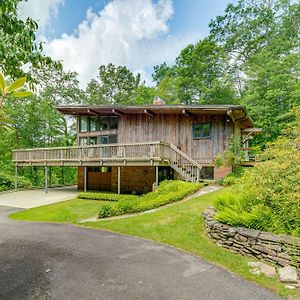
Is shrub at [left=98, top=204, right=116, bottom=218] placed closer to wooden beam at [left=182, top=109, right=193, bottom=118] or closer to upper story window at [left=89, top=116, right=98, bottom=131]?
wooden beam at [left=182, top=109, right=193, bottom=118]

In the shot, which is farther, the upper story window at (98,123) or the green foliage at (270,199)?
the upper story window at (98,123)

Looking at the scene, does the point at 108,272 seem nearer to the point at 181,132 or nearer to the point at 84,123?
the point at 181,132

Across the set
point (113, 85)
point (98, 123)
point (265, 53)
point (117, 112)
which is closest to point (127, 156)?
point (117, 112)

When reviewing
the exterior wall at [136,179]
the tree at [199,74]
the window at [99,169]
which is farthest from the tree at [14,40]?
the tree at [199,74]

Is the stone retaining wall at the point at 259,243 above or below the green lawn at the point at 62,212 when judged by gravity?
above

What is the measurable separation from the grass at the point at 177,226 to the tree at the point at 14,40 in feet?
17.1

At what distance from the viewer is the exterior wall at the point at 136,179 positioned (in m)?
16.7

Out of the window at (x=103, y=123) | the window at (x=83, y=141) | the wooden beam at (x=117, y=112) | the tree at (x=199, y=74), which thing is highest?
the tree at (x=199, y=74)

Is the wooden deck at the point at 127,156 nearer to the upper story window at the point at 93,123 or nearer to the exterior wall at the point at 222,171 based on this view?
the exterior wall at the point at 222,171

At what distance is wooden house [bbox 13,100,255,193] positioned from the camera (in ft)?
48.3

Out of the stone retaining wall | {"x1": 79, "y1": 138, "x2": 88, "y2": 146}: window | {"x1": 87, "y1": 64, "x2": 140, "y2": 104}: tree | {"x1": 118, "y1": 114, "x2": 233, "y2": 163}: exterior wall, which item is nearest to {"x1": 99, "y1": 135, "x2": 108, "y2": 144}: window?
{"x1": 118, "y1": 114, "x2": 233, "y2": 163}: exterior wall

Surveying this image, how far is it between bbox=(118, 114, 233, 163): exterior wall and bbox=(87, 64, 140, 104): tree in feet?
64.3

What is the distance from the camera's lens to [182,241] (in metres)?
6.64

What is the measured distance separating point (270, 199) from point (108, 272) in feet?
13.9
